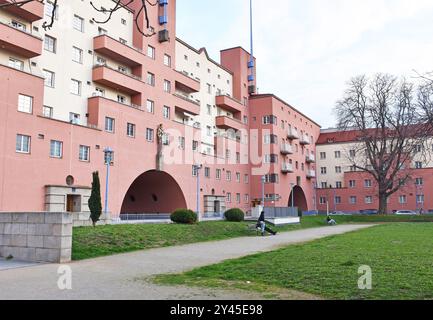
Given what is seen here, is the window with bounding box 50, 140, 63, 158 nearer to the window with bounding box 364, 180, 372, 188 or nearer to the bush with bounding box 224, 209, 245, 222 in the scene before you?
the bush with bounding box 224, 209, 245, 222

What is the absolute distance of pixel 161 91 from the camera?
4278cm

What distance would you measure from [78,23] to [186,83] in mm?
14737

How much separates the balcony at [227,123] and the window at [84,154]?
24.3 m

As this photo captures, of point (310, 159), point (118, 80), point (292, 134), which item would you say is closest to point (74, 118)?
point (118, 80)

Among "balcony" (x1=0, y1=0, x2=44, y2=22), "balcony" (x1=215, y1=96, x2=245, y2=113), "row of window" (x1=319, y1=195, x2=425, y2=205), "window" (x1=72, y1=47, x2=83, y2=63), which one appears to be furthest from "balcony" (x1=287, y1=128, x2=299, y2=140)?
"balcony" (x1=0, y1=0, x2=44, y2=22)

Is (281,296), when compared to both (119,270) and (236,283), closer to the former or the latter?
(236,283)

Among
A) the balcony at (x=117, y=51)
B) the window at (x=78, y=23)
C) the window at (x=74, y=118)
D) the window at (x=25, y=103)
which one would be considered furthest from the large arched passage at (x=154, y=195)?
the window at (x=25, y=103)

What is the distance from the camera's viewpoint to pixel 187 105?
46875 millimetres

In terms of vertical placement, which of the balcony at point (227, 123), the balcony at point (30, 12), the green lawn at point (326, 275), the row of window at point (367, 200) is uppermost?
the balcony at point (30, 12)

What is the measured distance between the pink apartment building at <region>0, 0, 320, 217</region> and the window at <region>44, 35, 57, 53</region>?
0.09 meters

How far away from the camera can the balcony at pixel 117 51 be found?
118 ft

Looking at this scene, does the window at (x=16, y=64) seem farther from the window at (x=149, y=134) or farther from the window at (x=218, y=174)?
the window at (x=218, y=174)
